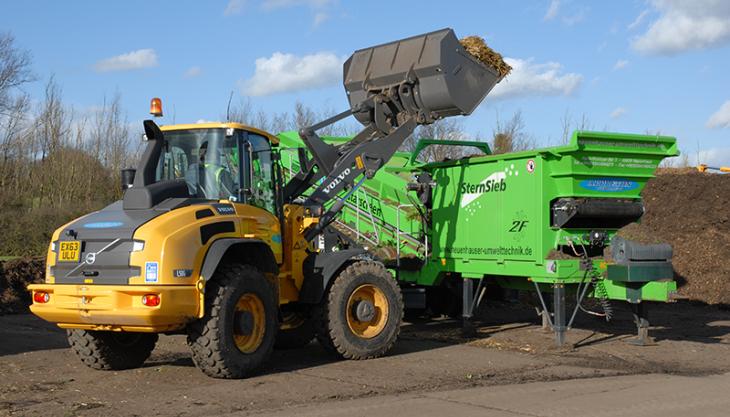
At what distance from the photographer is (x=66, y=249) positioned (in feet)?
29.7

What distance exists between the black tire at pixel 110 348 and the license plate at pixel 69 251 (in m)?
1.07

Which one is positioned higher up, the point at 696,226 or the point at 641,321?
the point at 696,226

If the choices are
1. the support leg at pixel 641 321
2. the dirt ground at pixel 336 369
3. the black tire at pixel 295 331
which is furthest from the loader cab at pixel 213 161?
the support leg at pixel 641 321

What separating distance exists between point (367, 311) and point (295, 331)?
3.81 feet

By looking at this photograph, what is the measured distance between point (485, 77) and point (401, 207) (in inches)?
108

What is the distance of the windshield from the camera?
31.7 feet

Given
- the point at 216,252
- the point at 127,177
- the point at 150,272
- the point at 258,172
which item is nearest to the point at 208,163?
the point at 258,172

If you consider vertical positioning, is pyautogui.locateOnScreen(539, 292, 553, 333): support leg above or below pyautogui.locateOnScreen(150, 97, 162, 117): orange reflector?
below

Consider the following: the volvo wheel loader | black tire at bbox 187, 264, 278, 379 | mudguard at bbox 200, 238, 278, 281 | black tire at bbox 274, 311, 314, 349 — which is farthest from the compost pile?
Answer: mudguard at bbox 200, 238, 278, 281

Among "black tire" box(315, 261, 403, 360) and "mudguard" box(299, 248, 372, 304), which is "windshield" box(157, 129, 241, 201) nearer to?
"mudguard" box(299, 248, 372, 304)

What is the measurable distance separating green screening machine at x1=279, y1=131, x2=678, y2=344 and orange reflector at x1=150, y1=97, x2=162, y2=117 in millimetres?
2756

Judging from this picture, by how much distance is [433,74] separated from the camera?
1226 cm

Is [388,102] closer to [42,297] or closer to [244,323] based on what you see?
[244,323]

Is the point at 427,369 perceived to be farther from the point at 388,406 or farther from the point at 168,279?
the point at 168,279
